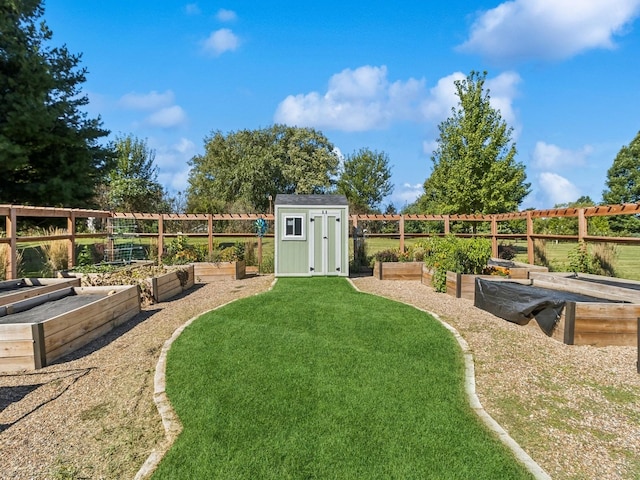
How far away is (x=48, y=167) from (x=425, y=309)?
12277mm

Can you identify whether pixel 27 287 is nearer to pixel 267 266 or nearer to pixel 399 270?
pixel 267 266

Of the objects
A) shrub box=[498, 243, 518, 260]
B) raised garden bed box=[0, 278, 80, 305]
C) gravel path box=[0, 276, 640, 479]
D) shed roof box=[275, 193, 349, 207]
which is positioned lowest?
gravel path box=[0, 276, 640, 479]

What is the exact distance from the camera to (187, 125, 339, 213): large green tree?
116 feet

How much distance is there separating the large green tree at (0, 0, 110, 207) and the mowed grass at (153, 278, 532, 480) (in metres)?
9.11

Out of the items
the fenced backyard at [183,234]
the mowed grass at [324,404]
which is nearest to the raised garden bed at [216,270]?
the fenced backyard at [183,234]

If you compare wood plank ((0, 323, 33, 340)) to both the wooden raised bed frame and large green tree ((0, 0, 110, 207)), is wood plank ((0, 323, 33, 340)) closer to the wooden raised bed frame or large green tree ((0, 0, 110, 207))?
the wooden raised bed frame

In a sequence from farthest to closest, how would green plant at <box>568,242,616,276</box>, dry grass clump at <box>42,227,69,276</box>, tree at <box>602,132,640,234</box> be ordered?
tree at <box>602,132,640,234</box> < dry grass clump at <box>42,227,69,276</box> < green plant at <box>568,242,616,276</box>

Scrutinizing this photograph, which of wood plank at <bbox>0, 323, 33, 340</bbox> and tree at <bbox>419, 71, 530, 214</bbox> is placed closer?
wood plank at <bbox>0, 323, 33, 340</bbox>

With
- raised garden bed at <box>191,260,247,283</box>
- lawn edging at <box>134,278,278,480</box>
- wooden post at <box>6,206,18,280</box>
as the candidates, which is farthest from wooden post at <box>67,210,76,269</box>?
lawn edging at <box>134,278,278,480</box>

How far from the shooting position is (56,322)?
4504mm

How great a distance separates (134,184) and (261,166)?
13515 mm

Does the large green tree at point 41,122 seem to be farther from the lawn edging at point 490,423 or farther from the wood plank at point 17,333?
the lawn edging at point 490,423

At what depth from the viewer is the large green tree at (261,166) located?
116 feet

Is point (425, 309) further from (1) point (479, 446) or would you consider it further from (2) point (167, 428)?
(2) point (167, 428)
